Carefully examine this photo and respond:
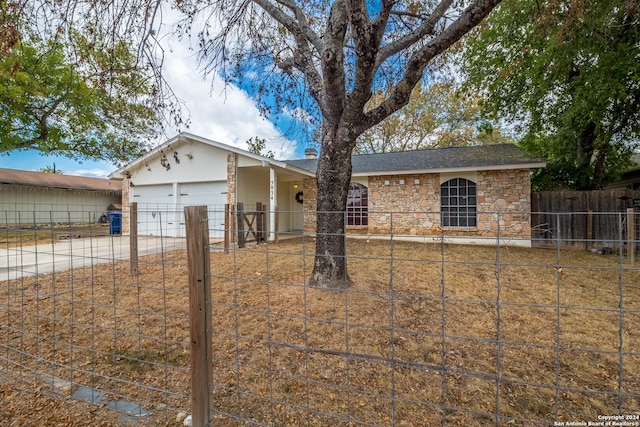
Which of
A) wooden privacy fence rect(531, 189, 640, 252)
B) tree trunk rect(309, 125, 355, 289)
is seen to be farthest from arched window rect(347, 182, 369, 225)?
tree trunk rect(309, 125, 355, 289)

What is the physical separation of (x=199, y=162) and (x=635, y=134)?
14.4 m

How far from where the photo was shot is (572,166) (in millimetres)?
9984

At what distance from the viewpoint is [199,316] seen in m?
1.68

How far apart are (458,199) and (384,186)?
2.43 metres

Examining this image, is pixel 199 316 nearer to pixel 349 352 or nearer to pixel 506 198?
pixel 349 352

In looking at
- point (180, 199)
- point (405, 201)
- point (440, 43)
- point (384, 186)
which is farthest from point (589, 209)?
→ point (180, 199)

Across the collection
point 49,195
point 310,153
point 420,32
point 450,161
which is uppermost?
point 310,153

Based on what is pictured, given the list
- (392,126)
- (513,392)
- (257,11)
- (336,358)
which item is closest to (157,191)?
(257,11)

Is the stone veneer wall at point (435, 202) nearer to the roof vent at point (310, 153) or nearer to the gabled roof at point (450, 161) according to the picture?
the gabled roof at point (450, 161)

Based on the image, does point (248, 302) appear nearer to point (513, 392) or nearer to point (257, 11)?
point (513, 392)

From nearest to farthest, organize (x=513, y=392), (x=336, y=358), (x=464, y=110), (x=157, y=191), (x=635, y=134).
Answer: (x=513, y=392) → (x=336, y=358) → (x=635, y=134) → (x=157, y=191) → (x=464, y=110)

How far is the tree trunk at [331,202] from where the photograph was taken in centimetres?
404

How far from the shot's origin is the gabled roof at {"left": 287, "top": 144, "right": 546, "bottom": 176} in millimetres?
8797

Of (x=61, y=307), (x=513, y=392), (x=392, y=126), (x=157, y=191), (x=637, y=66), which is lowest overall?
(x=513, y=392)
